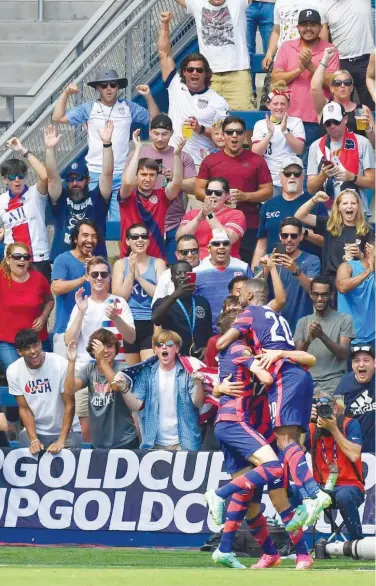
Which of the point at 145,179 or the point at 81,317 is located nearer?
the point at 81,317

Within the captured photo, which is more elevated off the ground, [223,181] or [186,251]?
[223,181]

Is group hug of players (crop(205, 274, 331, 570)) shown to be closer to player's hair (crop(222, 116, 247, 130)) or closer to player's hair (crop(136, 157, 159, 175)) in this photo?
player's hair (crop(136, 157, 159, 175))

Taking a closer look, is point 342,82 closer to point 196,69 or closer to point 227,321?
point 196,69

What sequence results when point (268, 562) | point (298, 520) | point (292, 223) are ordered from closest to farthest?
point (298, 520)
point (268, 562)
point (292, 223)

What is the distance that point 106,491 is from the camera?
1441 cm

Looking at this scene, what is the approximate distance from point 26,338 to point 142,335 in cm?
133

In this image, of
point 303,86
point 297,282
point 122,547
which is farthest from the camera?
point 303,86

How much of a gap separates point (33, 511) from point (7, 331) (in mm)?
1879

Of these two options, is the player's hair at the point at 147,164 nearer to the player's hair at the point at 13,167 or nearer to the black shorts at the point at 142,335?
the player's hair at the point at 13,167

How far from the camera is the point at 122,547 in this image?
1422 centimetres

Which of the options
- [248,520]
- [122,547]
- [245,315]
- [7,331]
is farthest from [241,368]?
[7,331]

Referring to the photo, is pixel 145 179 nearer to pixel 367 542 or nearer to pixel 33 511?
pixel 33 511

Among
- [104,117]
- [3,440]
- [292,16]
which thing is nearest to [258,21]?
[292,16]

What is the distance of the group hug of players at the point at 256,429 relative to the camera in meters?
11.4
